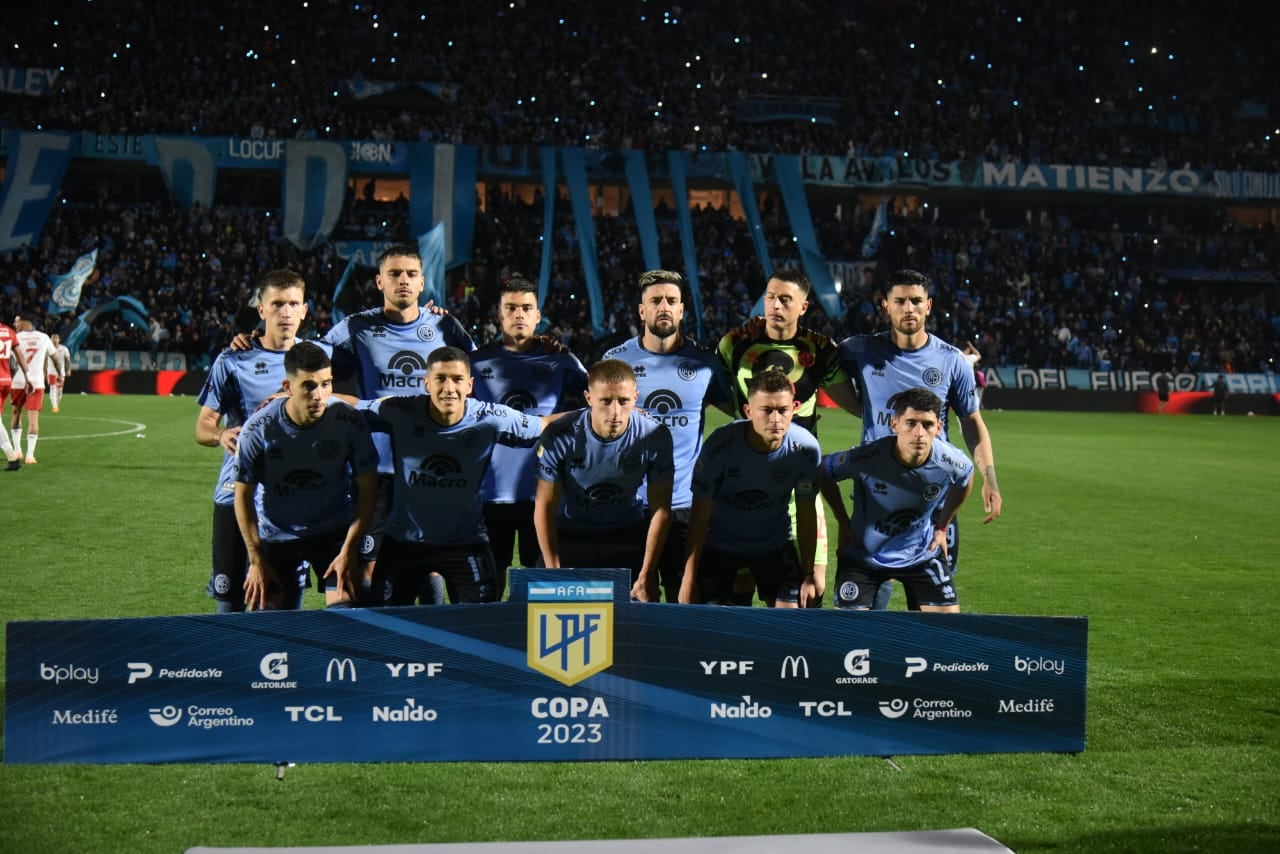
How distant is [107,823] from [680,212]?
33.6 m

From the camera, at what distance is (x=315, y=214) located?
35.7m

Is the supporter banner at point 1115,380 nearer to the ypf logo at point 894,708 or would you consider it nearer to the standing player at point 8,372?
the standing player at point 8,372

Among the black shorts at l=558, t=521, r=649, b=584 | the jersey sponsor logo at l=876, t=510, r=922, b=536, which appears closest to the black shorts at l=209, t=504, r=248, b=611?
the black shorts at l=558, t=521, r=649, b=584

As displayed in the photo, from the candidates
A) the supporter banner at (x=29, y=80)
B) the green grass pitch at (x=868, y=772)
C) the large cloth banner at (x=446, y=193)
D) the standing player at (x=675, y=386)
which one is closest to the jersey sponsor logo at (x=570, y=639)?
the green grass pitch at (x=868, y=772)

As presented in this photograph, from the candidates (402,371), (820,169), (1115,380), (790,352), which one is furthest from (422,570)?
(820,169)

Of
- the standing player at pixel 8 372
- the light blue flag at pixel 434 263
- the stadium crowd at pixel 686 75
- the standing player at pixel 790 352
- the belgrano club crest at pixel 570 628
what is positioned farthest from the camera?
the stadium crowd at pixel 686 75

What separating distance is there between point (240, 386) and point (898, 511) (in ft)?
11.1

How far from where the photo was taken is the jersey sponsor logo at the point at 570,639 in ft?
16.2

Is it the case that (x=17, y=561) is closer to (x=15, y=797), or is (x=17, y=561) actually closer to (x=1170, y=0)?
(x=15, y=797)

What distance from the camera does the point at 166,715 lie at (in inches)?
191

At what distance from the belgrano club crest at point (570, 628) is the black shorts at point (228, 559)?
2.11 metres

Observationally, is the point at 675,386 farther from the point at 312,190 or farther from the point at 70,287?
the point at 312,190

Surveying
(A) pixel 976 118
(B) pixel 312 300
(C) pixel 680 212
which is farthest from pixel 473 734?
(A) pixel 976 118

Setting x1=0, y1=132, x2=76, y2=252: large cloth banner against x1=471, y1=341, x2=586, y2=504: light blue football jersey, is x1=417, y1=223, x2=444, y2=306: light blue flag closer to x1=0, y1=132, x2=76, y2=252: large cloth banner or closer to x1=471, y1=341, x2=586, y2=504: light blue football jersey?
x1=0, y1=132, x2=76, y2=252: large cloth banner
